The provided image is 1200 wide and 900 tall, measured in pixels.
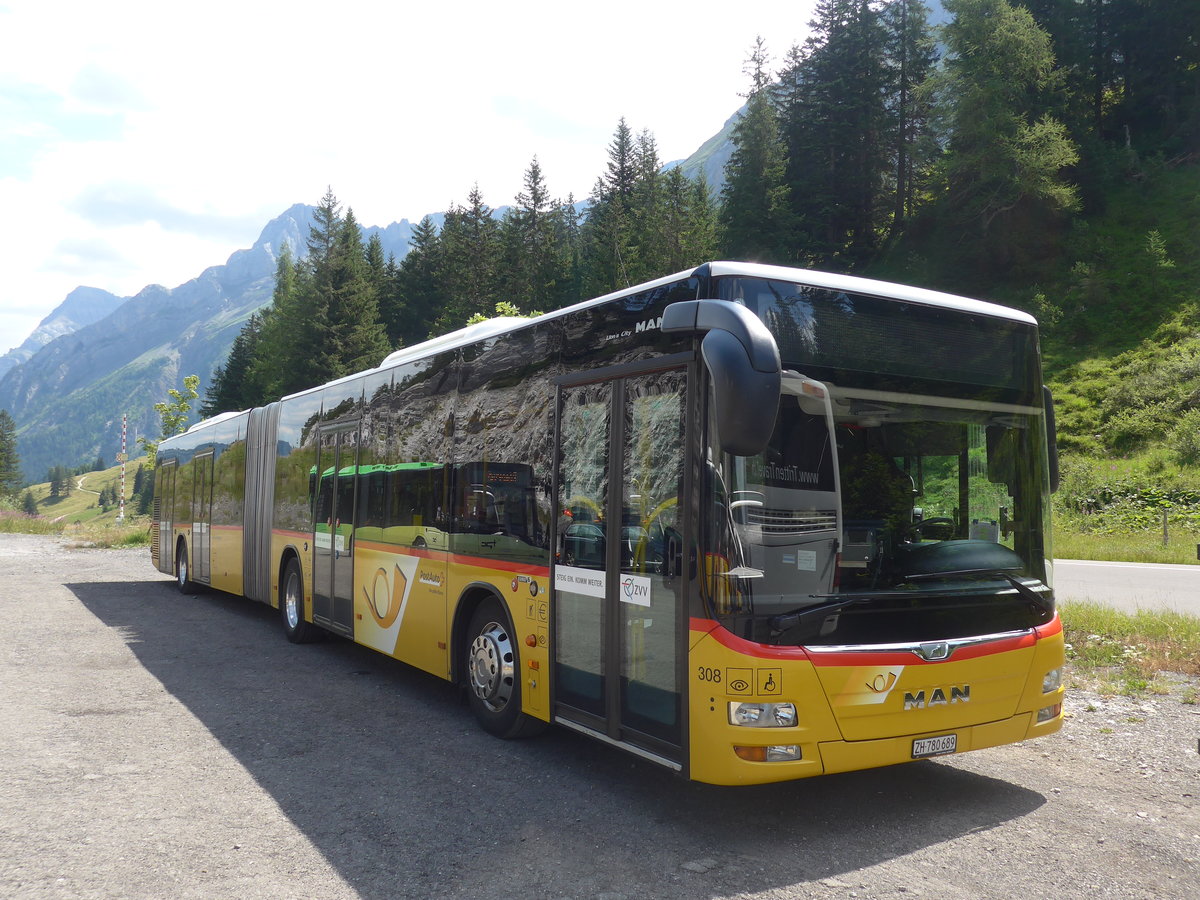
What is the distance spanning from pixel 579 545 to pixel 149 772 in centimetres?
308

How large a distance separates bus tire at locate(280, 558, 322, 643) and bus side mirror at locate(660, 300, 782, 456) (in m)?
8.31

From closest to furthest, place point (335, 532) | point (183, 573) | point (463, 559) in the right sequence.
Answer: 1. point (463, 559)
2. point (335, 532)
3. point (183, 573)

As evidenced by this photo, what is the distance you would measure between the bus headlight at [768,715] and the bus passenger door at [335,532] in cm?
601

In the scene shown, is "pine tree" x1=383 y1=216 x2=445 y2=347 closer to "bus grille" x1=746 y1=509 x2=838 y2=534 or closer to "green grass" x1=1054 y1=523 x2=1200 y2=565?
"green grass" x1=1054 y1=523 x2=1200 y2=565

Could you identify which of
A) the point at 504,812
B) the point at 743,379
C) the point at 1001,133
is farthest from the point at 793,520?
the point at 1001,133

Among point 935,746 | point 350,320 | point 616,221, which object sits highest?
point 616,221

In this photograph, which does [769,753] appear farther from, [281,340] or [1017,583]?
[281,340]

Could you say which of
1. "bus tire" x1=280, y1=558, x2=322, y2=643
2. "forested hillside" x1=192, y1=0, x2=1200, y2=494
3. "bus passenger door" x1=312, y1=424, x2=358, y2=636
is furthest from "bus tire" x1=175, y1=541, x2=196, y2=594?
"forested hillside" x1=192, y1=0, x2=1200, y2=494

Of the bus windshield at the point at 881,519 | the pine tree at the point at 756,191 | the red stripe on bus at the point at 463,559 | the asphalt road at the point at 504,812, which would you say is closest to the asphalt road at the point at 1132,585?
the asphalt road at the point at 504,812

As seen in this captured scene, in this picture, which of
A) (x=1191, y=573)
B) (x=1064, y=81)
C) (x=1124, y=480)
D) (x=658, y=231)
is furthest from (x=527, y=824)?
(x=1064, y=81)

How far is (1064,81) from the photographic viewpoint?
58625mm

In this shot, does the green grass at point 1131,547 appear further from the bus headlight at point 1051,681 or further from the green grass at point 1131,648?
the bus headlight at point 1051,681

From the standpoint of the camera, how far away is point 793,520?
480 cm

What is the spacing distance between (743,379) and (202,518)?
14.6 meters
